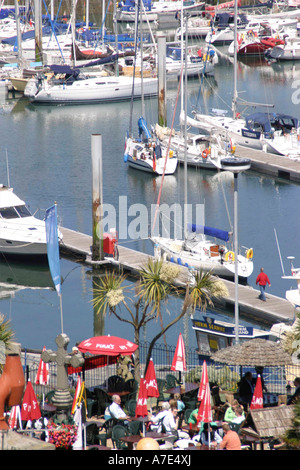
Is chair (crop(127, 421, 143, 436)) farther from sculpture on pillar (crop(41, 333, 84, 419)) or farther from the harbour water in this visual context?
the harbour water

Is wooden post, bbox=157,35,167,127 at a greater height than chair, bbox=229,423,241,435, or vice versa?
wooden post, bbox=157,35,167,127

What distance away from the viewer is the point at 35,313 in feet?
110

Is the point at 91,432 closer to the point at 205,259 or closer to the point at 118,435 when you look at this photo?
the point at 118,435

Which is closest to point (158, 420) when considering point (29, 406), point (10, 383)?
point (29, 406)

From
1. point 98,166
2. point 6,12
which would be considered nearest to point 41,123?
point 98,166

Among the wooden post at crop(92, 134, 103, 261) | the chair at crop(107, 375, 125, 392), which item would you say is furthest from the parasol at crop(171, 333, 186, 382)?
the wooden post at crop(92, 134, 103, 261)

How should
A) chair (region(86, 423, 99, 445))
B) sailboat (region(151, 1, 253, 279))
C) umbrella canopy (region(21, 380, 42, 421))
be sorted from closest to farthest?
chair (region(86, 423, 99, 445))
umbrella canopy (region(21, 380, 42, 421))
sailboat (region(151, 1, 253, 279))

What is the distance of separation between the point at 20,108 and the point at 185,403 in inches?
2218

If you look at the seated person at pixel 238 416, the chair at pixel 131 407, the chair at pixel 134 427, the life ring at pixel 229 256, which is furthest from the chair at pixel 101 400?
the life ring at pixel 229 256

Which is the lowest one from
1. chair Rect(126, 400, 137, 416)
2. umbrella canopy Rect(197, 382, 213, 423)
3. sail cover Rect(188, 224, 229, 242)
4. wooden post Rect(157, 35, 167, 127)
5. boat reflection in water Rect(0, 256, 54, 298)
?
chair Rect(126, 400, 137, 416)

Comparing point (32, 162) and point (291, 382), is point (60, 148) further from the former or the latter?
point (291, 382)

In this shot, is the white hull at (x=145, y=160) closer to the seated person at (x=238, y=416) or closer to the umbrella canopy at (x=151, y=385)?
the umbrella canopy at (x=151, y=385)

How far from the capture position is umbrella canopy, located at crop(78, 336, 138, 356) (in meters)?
21.4

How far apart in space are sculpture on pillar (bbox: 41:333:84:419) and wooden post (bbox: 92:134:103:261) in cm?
1734
